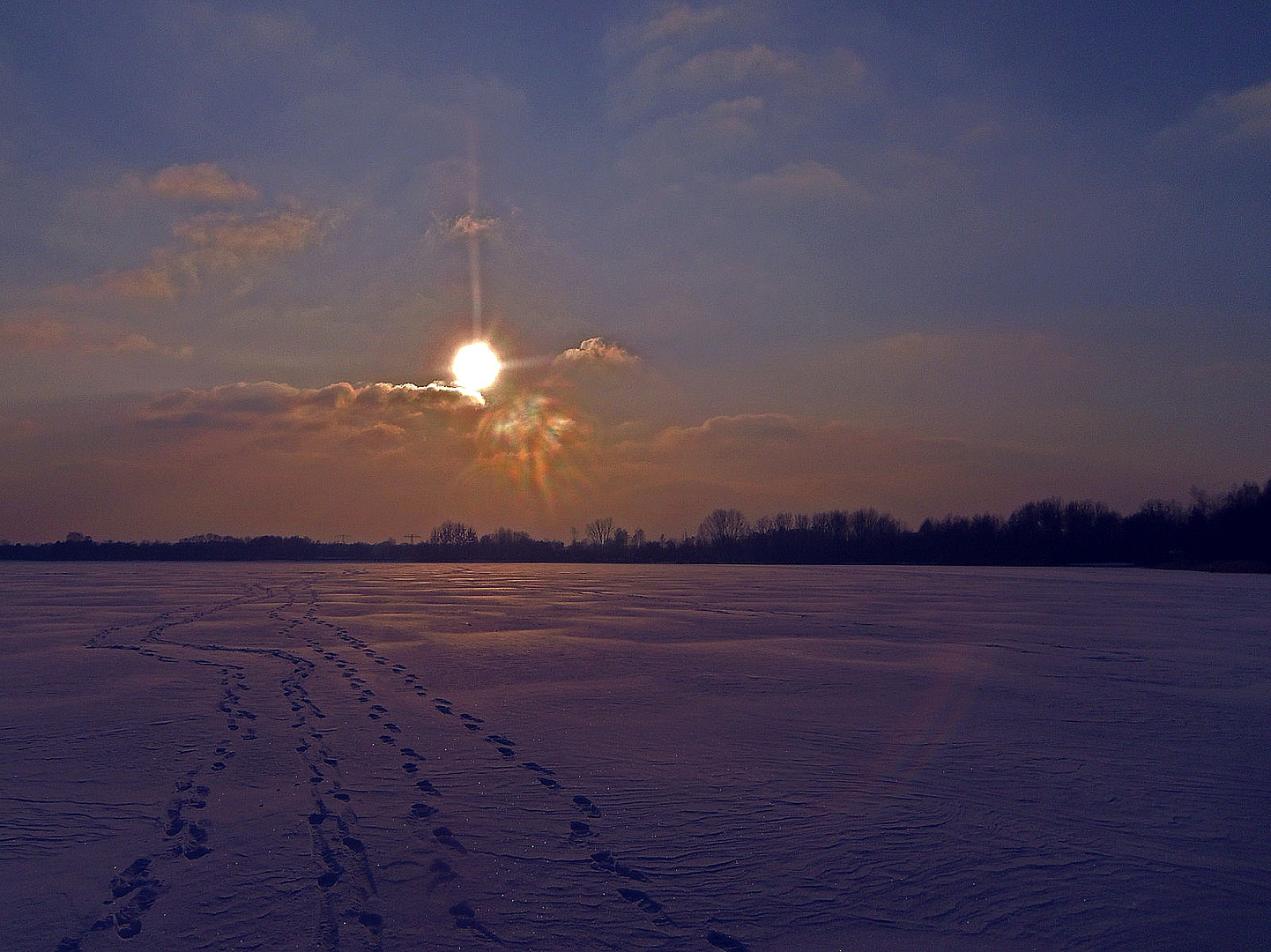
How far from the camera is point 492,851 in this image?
207 inches

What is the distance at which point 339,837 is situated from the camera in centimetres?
540

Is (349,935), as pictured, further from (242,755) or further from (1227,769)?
(1227,769)

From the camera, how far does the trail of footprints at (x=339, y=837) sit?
Answer: 4.30 meters

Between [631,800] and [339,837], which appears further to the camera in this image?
[631,800]

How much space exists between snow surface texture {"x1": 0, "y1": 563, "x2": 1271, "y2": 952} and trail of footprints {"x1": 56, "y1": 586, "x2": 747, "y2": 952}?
0.03m

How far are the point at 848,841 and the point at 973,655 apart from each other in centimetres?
960

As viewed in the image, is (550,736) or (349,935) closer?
(349,935)

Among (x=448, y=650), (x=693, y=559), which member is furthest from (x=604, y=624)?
(x=693, y=559)

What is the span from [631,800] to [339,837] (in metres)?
1.99

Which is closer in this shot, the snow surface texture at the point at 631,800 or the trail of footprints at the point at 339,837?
the trail of footprints at the point at 339,837

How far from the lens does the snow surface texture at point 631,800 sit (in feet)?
14.5

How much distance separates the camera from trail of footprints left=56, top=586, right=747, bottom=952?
4.30 m

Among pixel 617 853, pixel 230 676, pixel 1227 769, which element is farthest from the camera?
pixel 230 676

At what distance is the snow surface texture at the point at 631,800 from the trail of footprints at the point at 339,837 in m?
0.03
